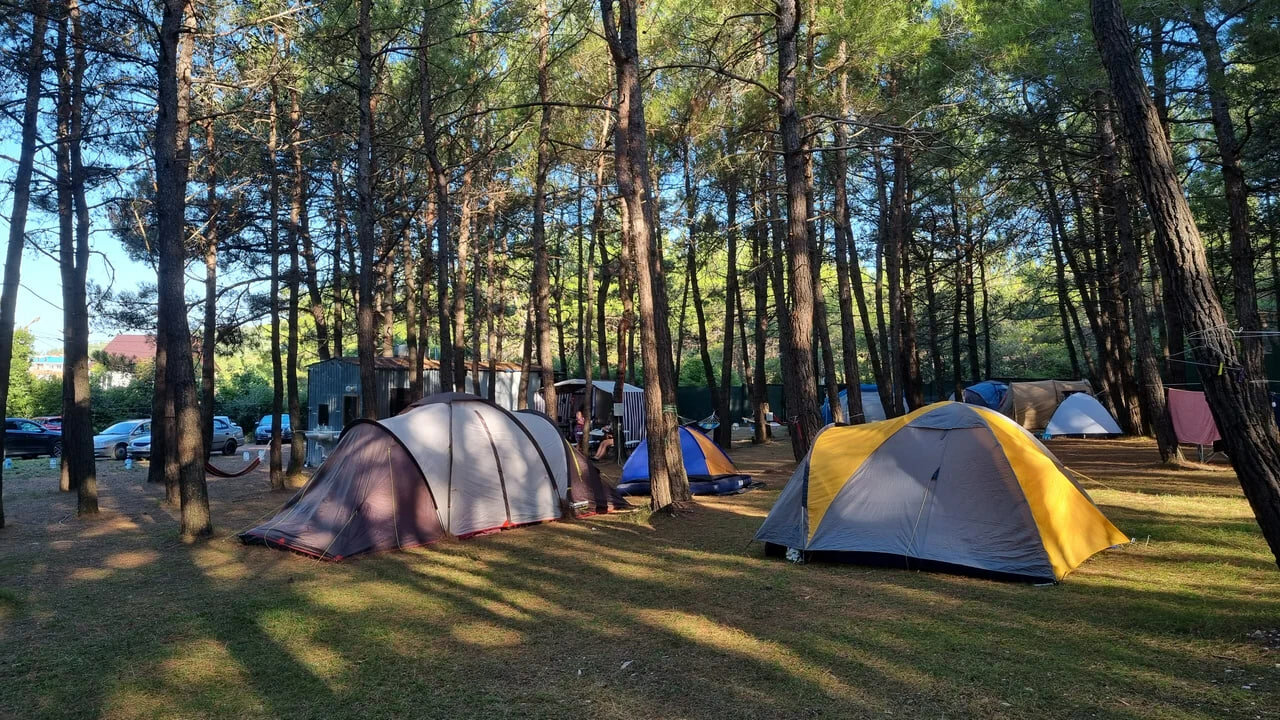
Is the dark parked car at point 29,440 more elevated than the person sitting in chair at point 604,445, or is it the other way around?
the dark parked car at point 29,440

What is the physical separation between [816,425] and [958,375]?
1521 centimetres

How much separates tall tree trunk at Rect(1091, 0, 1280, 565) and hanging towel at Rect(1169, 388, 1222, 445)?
28.1 ft

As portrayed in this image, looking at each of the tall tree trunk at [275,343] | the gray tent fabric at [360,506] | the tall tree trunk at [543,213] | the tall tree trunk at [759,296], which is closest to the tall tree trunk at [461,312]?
the tall tree trunk at [543,213]

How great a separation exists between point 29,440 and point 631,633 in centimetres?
2384

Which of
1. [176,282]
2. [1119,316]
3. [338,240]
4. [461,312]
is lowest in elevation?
[1119,316]

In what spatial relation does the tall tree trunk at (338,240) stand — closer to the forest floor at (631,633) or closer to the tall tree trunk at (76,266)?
the tall tree trunk at (76,266)

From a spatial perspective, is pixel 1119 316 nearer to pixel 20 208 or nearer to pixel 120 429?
pixel 20 208

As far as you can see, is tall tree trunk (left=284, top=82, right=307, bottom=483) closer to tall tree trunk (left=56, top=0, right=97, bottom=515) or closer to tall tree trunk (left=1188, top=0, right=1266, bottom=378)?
tall tree trunk (left=56, top=0, right=97, bottom=515)

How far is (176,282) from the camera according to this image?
8.67 metres

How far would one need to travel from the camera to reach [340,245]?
61.9 feet

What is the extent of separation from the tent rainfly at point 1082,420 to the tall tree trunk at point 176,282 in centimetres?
1828

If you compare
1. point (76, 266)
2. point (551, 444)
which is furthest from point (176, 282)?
point (551, 444)

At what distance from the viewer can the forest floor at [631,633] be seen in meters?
3.98

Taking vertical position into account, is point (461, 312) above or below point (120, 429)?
above
